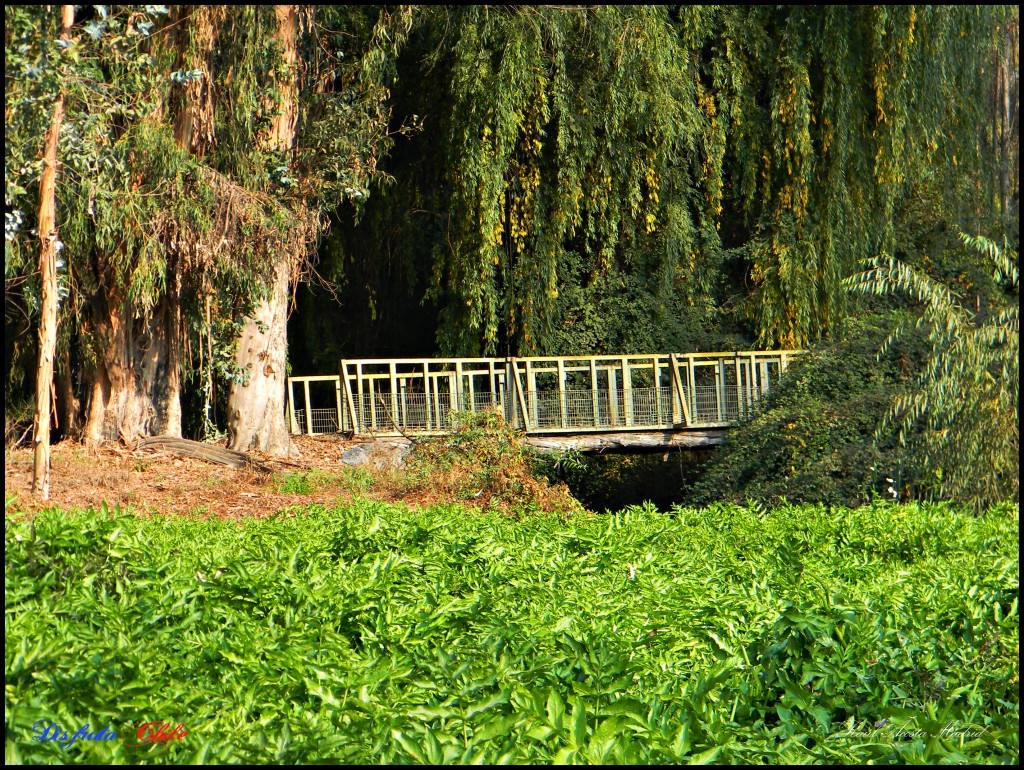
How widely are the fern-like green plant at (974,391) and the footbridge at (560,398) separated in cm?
623

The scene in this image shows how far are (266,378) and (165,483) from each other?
9.31ft

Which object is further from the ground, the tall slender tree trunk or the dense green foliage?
the tall slender tree trunk

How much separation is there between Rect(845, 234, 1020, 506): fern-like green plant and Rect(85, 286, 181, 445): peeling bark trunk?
28.1 ft

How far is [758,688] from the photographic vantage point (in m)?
3.95

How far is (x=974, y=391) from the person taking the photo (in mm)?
7168

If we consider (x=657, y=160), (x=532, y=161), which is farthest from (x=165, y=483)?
(x=657, y=160)

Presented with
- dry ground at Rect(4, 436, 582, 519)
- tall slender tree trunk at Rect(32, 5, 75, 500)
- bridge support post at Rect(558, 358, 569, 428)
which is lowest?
dry ground at Rect(4, 436, 582, 519)

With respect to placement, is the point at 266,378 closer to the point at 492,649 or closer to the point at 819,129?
the point at 819,129

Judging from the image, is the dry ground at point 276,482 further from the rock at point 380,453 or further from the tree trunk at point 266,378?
the tree trunk at point 266,378

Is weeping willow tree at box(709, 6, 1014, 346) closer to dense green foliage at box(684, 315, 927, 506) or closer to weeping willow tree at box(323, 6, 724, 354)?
weeping willow tree at box(323, 6, 724, 354)

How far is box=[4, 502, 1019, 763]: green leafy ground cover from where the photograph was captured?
3.17m

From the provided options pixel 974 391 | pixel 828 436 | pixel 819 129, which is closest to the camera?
pixel 974 391

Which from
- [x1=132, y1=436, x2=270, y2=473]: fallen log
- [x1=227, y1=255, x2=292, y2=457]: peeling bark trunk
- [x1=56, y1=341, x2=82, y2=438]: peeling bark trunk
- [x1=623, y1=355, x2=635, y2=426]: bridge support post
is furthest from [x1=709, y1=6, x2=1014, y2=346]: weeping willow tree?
[x1=56, y1=341, x2=82, y2=438]: peeling bark trunk

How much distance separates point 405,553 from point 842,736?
2.92 metres
